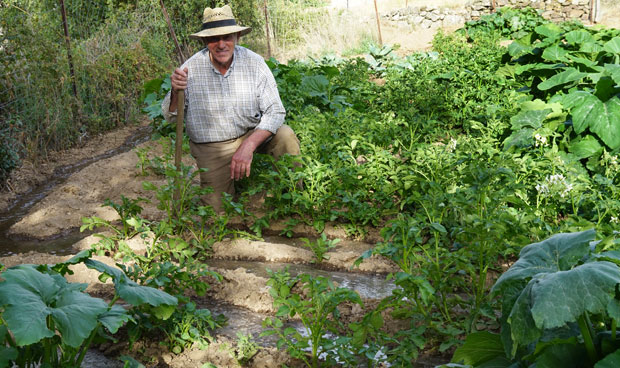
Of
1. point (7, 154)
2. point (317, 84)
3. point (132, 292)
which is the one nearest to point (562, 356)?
point (132, 292)

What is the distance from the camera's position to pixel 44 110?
272 inches

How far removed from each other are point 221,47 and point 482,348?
342 cm

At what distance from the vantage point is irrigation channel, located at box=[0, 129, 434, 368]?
317 centimetres

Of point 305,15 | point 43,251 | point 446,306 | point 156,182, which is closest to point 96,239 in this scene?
point 43,251

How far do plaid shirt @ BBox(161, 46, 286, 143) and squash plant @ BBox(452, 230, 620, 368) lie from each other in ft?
10.3

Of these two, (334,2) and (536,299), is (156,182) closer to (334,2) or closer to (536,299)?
(536,299)

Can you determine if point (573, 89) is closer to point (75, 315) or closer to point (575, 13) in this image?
point (75, 315)

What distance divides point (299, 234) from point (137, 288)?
98.2 inches

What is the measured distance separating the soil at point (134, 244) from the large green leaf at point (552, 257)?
40.5 inches

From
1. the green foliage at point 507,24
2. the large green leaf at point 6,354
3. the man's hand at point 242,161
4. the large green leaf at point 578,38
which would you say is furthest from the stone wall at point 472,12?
the large green leaf at point 6,354

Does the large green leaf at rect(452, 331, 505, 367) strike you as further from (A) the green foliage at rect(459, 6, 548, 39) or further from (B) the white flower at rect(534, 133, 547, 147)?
(A) the green foliage at rect(459, 6, 548, 39)

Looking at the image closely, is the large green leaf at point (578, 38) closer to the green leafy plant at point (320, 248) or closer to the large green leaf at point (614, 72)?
the large green leaf at point (614, 72)

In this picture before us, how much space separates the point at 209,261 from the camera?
425cm

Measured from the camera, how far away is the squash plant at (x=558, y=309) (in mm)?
1737
